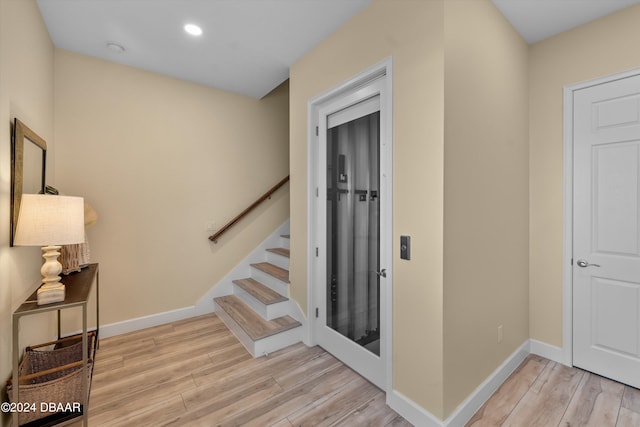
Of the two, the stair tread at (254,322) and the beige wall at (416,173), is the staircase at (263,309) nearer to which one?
the stair tread at (254,322)

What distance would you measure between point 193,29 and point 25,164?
1.56m

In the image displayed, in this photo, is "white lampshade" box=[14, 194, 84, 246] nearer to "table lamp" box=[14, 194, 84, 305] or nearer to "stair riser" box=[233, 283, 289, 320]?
"table lamp" box=[14, 194, 84, 305]

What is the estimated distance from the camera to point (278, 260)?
3672 millimetres

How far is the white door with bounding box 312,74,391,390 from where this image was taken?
2.06 meters

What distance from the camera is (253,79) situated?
3.25m

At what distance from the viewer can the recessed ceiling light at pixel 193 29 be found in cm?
231

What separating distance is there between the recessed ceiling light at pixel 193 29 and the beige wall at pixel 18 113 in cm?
96

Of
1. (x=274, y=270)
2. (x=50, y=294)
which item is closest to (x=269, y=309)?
(x=274, y=270)

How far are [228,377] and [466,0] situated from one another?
3.07 m

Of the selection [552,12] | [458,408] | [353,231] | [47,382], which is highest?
[552,12]

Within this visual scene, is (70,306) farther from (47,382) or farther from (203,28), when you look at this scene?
(203,28)

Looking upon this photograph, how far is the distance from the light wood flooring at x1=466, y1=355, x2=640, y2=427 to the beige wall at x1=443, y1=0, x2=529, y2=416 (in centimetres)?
18

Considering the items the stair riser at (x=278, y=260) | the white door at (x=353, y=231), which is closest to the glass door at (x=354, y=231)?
the white door at (x=353, y=231)

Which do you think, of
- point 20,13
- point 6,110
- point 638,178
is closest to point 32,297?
point 6,110
